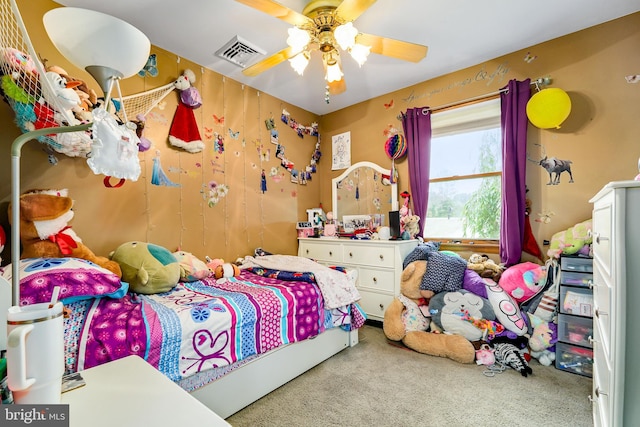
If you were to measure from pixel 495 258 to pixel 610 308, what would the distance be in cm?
187

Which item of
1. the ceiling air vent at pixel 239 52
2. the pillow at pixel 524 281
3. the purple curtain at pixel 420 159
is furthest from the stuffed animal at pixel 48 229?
the pillow at pixel 524 281

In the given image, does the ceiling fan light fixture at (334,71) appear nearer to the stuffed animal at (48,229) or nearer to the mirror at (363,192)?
the mirror at (363,192)

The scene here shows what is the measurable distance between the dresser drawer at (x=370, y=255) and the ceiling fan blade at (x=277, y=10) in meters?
2.00

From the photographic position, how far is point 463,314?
91.8 inches

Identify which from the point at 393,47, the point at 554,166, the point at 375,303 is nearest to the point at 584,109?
the point at 554,166

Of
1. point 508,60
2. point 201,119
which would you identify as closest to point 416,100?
point 508,60

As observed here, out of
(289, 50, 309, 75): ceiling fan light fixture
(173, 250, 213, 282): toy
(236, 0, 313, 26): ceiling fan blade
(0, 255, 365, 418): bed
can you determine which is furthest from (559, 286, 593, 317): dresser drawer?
(173, 250, 213, 282): toy

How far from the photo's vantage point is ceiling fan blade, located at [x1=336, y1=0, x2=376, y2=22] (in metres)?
1.56

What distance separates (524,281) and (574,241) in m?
0.45

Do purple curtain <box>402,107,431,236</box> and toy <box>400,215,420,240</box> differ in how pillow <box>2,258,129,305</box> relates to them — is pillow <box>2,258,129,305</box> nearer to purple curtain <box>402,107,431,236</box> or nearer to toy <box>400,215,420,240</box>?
toy <box>400,215,420,240</box>

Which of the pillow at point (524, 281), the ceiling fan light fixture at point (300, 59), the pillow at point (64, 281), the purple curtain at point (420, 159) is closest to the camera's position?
the pillow at point (64, 281)

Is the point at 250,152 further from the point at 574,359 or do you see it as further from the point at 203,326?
the point at 574,359

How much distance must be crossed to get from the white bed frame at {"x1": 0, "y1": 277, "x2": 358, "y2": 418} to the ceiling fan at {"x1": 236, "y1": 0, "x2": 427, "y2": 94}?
192 centimetres

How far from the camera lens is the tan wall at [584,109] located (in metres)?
2.16
